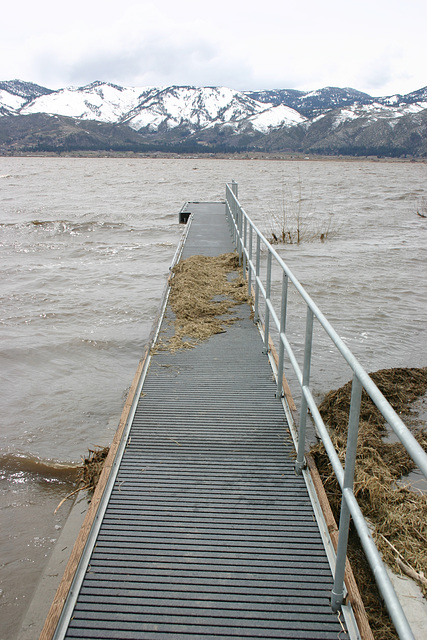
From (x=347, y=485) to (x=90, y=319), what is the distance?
23.5 feet

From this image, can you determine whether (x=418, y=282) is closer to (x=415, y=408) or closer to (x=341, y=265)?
(x=341, y=265)

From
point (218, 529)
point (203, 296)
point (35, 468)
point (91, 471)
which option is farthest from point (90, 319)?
point (218, 529)

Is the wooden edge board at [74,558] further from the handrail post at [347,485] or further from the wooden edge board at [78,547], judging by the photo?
the handrail post at [347,485]

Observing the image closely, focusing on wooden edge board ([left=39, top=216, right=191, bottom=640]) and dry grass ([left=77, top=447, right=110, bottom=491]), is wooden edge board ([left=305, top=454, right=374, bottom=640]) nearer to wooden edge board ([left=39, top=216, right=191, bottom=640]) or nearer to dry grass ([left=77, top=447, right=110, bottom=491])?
wooden edge board ([left=39, top=216, right=191, bottom=640])

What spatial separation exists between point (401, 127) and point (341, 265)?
6812 inches

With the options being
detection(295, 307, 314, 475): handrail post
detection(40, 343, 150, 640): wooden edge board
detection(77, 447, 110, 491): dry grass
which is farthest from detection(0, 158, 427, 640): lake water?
detection(295, 307, 314, 475): handrail post

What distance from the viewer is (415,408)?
506cm

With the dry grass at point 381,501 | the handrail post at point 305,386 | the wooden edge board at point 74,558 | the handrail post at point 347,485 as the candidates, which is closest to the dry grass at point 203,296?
the dry grass at point 381,501

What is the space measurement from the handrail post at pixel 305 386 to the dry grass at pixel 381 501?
39 centimetres

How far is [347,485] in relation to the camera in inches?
75.9

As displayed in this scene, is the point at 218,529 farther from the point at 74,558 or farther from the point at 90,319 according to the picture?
the point at 90,319

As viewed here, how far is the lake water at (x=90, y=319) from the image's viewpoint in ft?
13.2

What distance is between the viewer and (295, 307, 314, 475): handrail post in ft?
8.80

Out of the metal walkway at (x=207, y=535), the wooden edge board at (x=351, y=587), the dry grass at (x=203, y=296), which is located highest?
the dry grass at (x=203, y=296)
